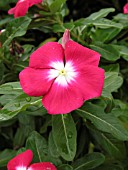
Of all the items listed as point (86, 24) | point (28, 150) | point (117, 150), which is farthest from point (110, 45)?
point (28, 150)

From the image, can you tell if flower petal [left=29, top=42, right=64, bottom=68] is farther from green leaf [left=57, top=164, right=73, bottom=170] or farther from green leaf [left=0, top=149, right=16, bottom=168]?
green leaf [left=0, top=149, right=16, bottom=168]

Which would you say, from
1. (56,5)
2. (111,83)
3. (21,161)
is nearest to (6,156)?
(21,161)

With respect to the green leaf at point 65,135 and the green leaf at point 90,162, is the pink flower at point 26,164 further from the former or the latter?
the green leaf at point 90,162

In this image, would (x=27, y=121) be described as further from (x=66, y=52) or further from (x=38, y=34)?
(x=38, y=34)

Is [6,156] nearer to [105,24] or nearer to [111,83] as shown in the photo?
[111,83]

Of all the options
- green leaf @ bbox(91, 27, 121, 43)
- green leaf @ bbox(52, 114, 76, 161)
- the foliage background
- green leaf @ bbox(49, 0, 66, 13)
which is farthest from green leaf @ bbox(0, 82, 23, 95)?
green leaf @ bbox(91, 27, 121, 43)

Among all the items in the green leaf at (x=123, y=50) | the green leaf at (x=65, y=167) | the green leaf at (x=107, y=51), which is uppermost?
the green leaf at (x=107, y=51)

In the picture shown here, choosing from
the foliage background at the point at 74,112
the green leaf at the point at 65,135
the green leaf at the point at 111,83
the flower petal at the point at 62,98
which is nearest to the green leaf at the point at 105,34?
the foliage background at the point at 74,112

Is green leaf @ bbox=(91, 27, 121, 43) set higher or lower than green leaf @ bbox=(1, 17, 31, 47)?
lower
